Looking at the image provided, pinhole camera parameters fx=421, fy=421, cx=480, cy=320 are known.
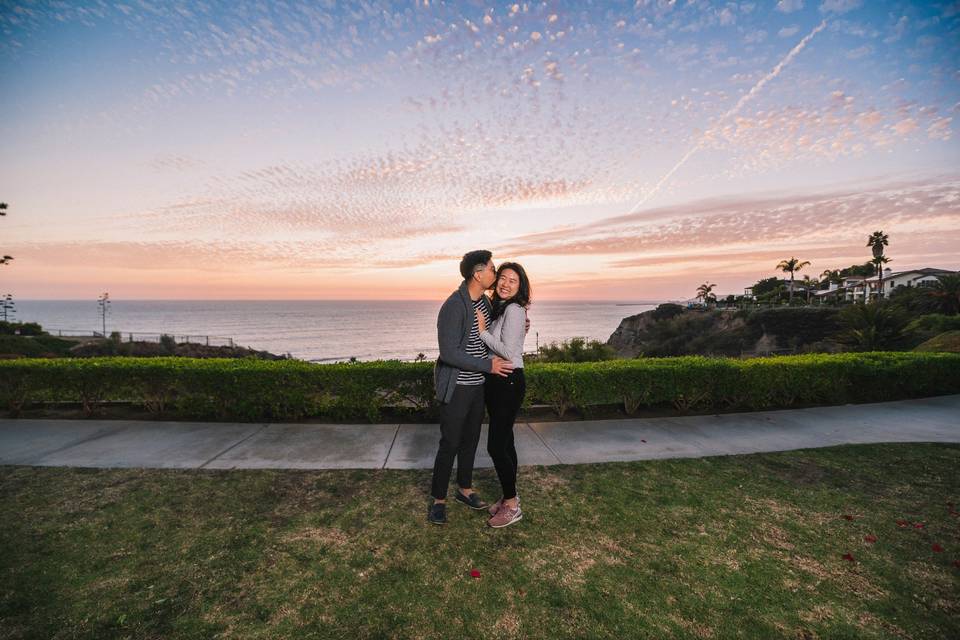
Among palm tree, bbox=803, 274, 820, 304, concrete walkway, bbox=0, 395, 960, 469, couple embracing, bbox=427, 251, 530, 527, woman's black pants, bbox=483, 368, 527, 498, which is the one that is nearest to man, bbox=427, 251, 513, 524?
couple embracing, bbox=427, 251, 530, 527

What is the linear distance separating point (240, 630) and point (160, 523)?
172cm

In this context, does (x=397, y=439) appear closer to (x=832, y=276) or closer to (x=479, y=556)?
(x=479, y=556)

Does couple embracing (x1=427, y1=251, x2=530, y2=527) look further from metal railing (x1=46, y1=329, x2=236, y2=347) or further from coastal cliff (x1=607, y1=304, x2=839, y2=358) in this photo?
metal railing (x1=46, y1=329, x2=236, y2=347)

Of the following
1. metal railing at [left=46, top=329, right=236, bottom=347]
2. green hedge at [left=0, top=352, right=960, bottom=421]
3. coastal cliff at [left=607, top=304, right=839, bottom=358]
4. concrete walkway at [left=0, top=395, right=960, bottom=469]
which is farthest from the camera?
metal railing at [left=46, top=329, right=236, bottom=347]

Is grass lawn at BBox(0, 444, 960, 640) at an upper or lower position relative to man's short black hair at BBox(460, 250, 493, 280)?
lower

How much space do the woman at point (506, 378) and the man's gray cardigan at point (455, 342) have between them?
16cm

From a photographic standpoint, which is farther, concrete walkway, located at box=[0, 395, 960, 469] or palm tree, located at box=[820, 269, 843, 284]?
palm tree, located at box=[820, 269, 843, 284]

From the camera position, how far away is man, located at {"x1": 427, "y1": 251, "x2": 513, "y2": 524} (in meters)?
3.50

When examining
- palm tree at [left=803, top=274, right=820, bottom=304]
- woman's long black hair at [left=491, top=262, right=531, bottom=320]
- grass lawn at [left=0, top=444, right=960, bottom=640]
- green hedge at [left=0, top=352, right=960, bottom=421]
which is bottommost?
grass lawn at [left=0, top=444, right=960, bottom=640]

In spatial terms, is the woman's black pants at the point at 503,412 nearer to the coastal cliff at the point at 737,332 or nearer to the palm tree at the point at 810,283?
the coastal cliff at the point at 737,332

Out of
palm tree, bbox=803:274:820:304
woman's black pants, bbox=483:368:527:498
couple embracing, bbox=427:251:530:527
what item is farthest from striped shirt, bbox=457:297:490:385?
palm tree, bbox=803:274:820:304

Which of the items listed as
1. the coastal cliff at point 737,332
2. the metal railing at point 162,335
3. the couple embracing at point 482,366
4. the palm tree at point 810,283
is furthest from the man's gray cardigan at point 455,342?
the palm tree at point 810,283

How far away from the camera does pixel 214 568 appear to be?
305cm

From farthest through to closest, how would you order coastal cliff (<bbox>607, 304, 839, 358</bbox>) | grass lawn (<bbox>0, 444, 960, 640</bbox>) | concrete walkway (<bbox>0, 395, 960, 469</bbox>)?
coastal cliff (<bbox>607, 304, 839, 358</bbox>) → concrete walkway (<bbox>0, 395, 960, 469</bbox>) → grass lawn (<bbox>0, 444, 960, 640</bbox>)
